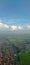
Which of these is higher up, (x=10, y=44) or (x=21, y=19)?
(x=21, y=19)

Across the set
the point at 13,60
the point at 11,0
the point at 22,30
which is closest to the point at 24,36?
the point at 22,30

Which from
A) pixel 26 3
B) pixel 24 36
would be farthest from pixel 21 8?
pixel 24 36

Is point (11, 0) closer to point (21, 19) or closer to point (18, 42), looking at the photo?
point (21, 19)

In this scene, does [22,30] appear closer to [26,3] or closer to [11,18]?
[11,18]

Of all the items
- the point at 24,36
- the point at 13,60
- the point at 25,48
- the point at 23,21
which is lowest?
the point at 13,60

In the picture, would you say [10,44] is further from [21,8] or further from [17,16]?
[21,8]

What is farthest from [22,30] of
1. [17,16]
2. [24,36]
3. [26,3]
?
[26,3]

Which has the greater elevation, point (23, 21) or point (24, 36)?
point (23, 21)

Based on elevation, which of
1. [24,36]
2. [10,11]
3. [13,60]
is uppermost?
[10,11]
